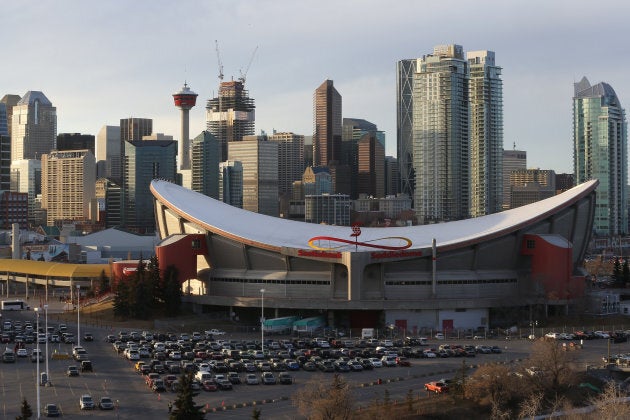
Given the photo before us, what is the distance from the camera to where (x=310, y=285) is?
99250 millimetres

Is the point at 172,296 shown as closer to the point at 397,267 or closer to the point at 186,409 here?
the point at 397,267

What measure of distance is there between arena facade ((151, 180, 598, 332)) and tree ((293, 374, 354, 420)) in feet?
133

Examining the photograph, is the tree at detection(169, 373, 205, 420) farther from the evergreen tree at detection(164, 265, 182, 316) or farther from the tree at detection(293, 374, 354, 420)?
the evergreen tree at detection(164, 265, 182, 316)

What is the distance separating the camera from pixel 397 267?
9856 centimetres

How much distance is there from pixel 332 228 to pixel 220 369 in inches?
1678

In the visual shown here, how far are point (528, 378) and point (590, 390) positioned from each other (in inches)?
178

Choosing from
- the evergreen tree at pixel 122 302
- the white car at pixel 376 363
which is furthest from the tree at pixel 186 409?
the evergreen tree at pixel 122 302

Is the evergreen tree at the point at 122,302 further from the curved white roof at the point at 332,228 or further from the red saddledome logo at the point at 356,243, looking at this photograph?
the red saddledome logo at the point at 356,243

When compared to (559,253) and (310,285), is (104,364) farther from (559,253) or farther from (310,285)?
(559,253)

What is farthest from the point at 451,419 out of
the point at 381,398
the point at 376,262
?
the point at 376,262

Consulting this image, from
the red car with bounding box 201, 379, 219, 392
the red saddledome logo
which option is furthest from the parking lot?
the red saddledome logo

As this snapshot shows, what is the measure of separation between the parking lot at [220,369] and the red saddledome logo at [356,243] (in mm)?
13798

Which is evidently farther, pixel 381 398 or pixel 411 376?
pixel 411 376

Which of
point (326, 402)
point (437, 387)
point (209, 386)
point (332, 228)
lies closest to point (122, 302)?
point (332, 228)
